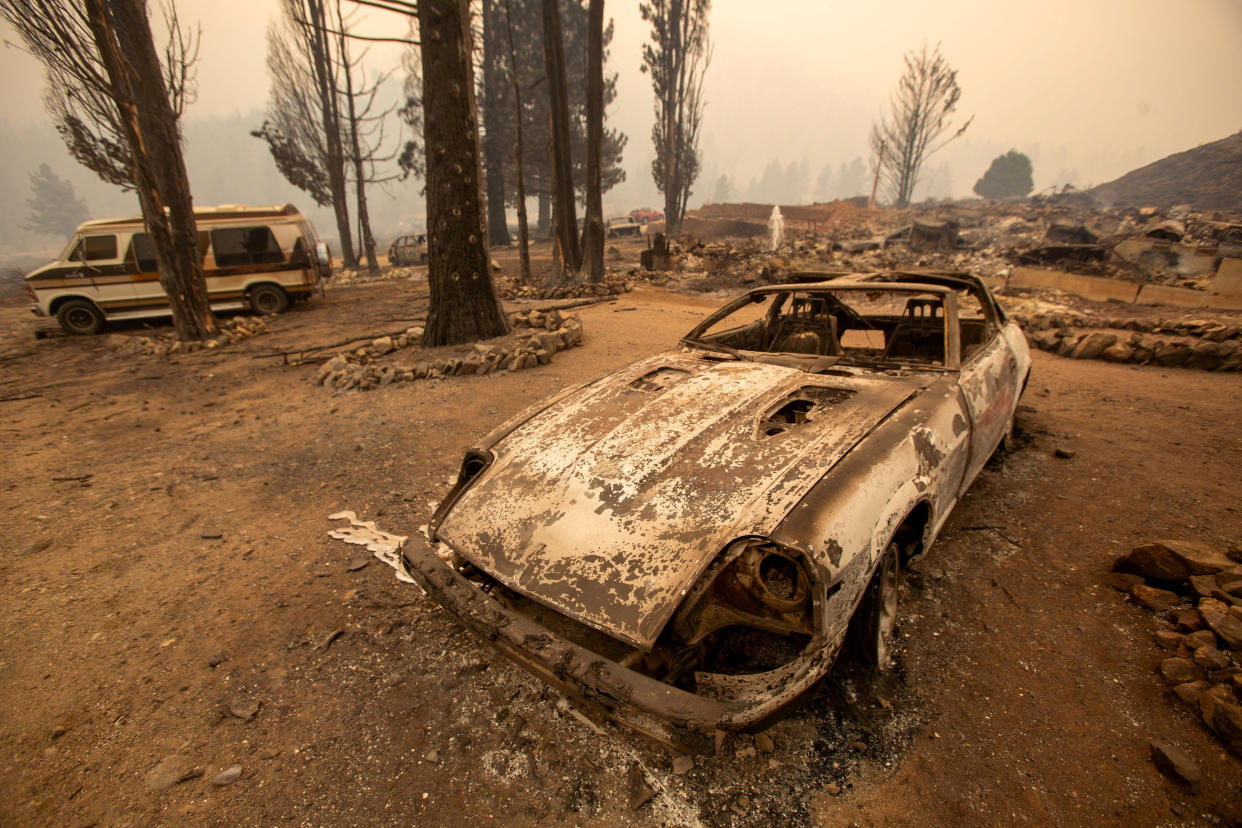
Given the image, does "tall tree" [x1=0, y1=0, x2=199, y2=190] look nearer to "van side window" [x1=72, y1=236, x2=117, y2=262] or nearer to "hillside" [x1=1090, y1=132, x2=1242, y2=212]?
"van side window" [x1=72, y1=236, x2=117, y2=262]

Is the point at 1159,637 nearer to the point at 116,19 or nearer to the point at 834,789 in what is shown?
the point at 834,789

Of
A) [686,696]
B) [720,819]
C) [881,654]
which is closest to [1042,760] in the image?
[881,654]

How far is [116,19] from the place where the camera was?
24.8 feet

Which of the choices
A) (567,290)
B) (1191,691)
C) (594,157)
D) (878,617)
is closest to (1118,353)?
(1191,691)

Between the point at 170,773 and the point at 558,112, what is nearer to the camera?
the point at 170,773

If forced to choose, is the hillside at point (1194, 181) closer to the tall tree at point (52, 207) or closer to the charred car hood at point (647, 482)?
the charred car hood at point (647, 482)

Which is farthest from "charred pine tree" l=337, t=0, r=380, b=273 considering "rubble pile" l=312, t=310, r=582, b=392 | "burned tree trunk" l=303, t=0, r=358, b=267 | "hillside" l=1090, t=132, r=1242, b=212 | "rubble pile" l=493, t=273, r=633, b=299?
"hillside" l=1090, t=132, r=1242, b=212

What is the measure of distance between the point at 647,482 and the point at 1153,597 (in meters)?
2.29

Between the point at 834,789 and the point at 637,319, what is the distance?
8.02 meters

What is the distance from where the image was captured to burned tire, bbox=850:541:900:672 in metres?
1.83

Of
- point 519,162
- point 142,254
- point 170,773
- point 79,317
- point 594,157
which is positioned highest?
point 594,157

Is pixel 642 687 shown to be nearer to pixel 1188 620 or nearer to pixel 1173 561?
pixel 1188 620

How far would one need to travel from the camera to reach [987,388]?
272 centimetres

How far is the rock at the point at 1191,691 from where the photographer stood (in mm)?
1778
